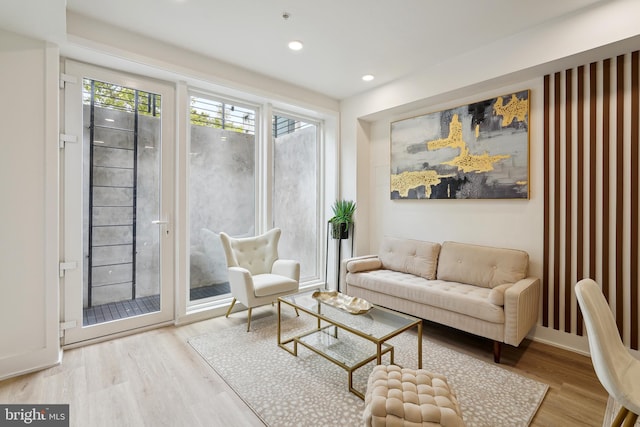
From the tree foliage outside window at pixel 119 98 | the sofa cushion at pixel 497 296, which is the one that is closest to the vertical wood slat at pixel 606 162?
the sofa cushion at pixel 497 296

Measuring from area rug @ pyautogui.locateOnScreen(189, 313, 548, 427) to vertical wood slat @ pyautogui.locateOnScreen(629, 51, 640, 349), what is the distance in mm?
1048

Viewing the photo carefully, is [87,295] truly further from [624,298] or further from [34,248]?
[624,298]

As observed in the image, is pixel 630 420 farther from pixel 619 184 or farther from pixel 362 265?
pixel 362 265

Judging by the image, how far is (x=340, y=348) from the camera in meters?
2.42

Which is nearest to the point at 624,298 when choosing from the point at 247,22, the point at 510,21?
the point at 510,21

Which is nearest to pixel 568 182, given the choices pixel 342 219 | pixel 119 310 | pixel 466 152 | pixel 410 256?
pixel 466 152

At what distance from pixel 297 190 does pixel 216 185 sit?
4.07ft

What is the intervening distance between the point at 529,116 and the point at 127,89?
3.94m

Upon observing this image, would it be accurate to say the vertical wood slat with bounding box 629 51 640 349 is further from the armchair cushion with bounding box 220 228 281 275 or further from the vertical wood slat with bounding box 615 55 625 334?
the armchair cushion with bounding box 220 228 281 275

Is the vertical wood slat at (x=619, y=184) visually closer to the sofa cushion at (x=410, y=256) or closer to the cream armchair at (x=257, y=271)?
the sofa cushion at (x=410, y=256)

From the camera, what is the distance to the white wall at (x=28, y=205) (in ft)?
7.45

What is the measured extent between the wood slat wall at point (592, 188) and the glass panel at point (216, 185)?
3234 mm

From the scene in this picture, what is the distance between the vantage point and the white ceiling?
7.95 feet

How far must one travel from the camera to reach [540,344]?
289 centimetres
